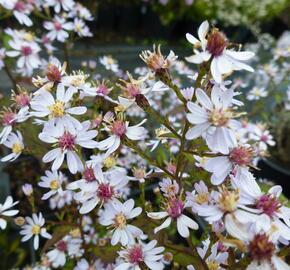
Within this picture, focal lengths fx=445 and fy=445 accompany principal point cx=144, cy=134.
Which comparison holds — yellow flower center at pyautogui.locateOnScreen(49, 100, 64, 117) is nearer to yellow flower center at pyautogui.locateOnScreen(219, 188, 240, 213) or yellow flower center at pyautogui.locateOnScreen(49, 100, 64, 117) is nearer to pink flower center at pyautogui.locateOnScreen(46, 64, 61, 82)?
pink flower center at pyautogui.locateOnScreen(46, 64, 61, 82)

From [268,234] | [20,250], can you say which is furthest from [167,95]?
[268,234]

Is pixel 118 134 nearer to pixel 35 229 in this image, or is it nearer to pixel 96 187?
pixel 96 187

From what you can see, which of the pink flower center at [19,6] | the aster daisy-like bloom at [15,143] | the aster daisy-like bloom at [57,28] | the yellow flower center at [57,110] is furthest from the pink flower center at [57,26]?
the yellow flower center at [57,110]

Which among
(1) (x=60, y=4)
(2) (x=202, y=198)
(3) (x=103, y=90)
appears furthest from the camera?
(1) (x=60, y=4)

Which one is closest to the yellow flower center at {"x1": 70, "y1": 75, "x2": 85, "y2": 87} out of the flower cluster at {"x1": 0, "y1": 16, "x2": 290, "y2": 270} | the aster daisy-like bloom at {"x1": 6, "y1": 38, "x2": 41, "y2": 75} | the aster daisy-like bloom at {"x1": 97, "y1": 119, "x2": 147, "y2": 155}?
the flower cluster at {"x1": 0, "y1": 16, "x2": 290, "y2": 270}

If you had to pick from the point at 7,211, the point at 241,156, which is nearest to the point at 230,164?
the point at 241,156

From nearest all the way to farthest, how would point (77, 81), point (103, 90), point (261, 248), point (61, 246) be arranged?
point (261, 248) < point (77, 81) < point (103, 90) < point (61, 246)
